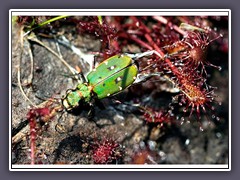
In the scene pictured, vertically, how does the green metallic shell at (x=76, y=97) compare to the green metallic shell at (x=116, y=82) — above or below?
below

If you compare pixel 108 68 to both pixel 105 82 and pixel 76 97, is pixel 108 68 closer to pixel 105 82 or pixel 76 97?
pixel 105 82

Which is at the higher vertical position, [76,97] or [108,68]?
[108,68]

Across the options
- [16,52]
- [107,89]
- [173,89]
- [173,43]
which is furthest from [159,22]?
[16,52]

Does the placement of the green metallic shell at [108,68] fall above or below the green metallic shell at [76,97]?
above

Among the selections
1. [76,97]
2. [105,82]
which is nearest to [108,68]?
[105,82]

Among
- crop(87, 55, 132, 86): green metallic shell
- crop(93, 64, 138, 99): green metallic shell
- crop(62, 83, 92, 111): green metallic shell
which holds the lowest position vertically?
crop(62, 83, 92, 111): green metallic shell

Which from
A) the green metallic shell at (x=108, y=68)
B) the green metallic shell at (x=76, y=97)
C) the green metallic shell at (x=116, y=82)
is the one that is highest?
the green metallic shell at (x=108, y=68)

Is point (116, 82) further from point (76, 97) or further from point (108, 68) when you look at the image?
point (76, 97)
